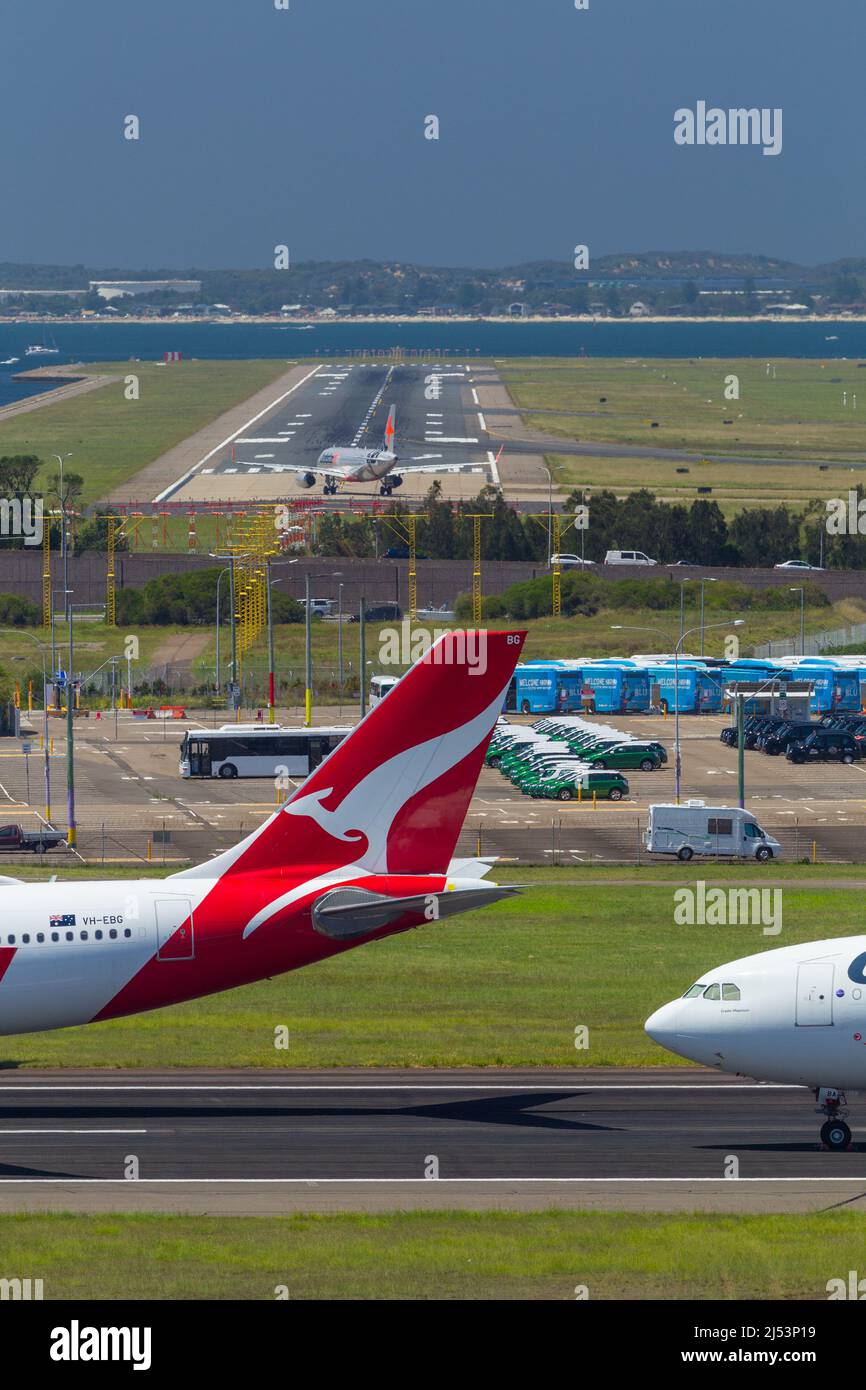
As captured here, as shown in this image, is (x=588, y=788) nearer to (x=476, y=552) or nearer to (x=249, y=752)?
(x=249, y=752)

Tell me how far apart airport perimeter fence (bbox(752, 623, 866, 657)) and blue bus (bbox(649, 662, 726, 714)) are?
46.4 feet

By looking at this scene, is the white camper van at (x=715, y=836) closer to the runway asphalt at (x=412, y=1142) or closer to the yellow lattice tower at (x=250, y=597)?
the runway asphalt at (x=412, y=1142)

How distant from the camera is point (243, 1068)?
50312 mm

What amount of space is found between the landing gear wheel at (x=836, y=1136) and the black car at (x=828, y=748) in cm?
8878

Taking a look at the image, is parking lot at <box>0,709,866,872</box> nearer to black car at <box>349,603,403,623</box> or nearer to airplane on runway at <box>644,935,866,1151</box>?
black car at <box>349,603,403,623</box>

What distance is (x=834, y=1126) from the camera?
42562 millimetres

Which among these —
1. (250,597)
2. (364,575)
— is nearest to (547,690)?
(250,597)

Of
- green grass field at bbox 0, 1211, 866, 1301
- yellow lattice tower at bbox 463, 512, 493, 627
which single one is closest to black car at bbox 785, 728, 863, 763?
yellow lattice tower at bbox 463, 512, 493, 627

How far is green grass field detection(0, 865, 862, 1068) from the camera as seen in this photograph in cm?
5150

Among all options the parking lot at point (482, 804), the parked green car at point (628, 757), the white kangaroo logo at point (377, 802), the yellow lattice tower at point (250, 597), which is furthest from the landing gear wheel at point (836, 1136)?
the yellow lattice tower at point (250, 597)

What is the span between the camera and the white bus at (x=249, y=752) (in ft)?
402
